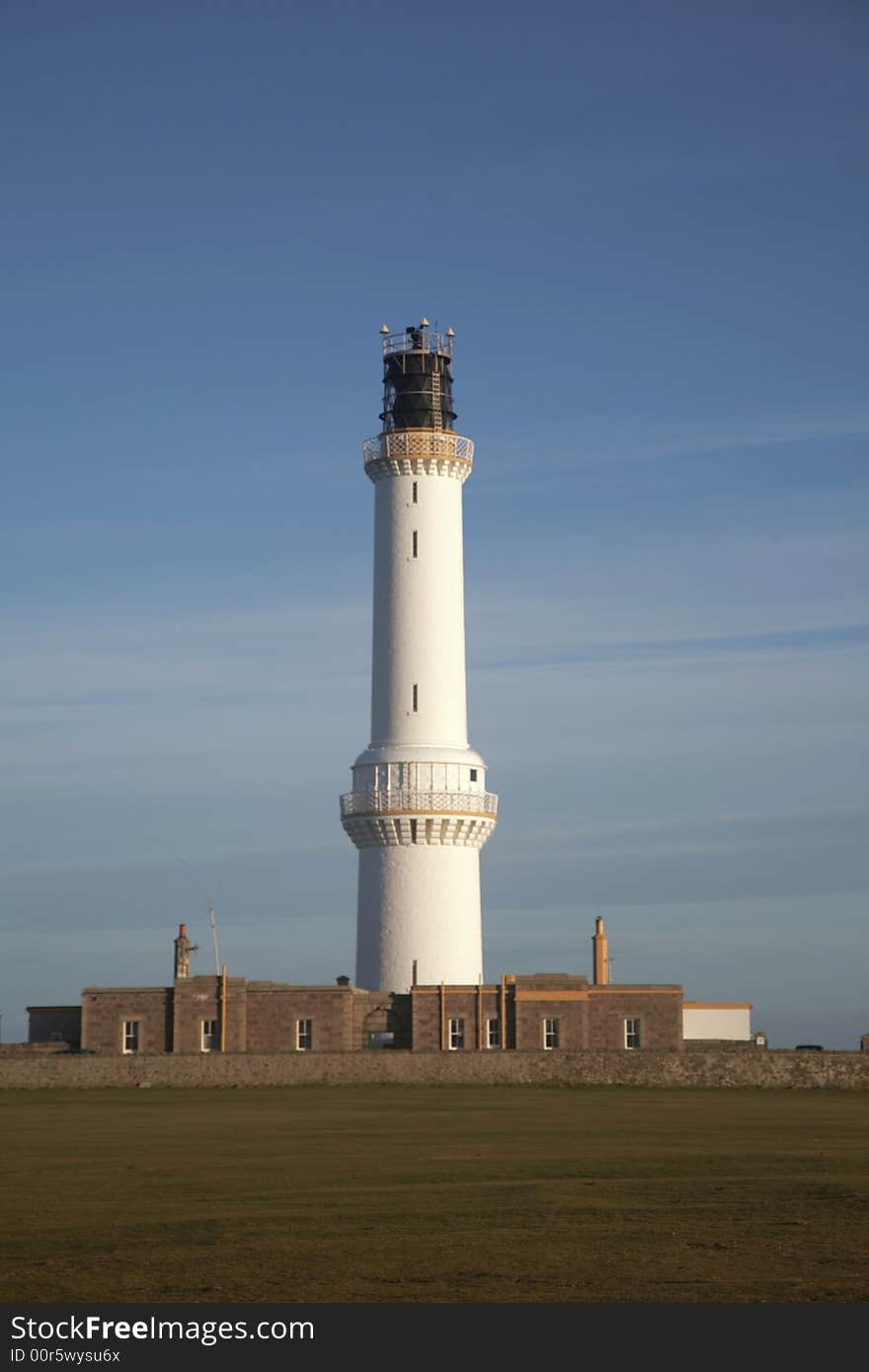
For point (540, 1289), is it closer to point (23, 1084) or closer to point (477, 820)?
point (23, 1084)

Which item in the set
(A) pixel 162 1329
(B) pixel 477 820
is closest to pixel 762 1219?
(A) pixel 162 1329

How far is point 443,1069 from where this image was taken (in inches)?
2371

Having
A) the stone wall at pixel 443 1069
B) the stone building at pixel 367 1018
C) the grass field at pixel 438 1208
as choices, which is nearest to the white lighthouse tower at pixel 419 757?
the stone building at pixel 367 1018

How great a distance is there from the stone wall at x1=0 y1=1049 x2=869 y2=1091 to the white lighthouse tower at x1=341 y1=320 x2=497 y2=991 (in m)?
8.63

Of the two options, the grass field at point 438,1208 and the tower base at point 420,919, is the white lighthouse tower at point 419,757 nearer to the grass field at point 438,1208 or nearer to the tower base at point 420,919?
the tower base at point 420,919

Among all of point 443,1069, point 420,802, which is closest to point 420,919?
point 420,802

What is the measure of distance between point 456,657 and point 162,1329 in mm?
55095

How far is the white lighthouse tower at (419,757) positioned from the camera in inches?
2731

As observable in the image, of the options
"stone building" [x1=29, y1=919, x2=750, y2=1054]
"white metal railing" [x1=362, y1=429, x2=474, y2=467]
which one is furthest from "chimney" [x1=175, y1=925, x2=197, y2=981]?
"white metal railing" [x1=362, y1=429, x2=474, y2=467]

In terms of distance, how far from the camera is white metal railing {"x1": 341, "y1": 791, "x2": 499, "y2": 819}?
69.3 metres

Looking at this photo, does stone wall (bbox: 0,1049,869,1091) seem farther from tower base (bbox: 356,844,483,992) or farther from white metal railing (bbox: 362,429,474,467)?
white metal railing (bbox: 362,429,474,467)

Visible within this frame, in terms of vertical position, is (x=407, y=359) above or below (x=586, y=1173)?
above

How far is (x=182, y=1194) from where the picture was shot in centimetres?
2564

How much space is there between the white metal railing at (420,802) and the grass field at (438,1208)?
26.6 meters
